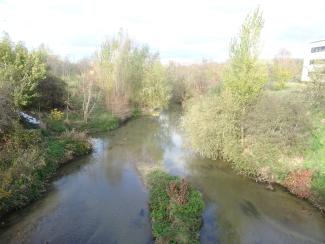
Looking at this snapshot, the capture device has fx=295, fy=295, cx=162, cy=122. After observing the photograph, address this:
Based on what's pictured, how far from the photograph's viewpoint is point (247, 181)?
2156 centimetres

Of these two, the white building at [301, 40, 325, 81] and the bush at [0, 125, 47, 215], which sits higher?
the white building at [301, 40, 325, 81]

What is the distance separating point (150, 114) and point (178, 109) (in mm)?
7468

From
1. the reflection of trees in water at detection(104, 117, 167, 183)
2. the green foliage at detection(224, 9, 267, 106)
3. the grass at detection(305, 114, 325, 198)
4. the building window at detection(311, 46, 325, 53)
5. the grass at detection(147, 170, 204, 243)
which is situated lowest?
the reflection of trees in water at detection(104, 117, 167, 183)

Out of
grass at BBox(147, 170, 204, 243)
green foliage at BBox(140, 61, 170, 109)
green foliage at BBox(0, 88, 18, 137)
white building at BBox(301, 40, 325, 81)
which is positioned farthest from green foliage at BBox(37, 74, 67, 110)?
white building at BBox(301, 40, 325, 81)

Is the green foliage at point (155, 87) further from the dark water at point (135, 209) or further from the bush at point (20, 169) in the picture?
the bush at point (20, 169)

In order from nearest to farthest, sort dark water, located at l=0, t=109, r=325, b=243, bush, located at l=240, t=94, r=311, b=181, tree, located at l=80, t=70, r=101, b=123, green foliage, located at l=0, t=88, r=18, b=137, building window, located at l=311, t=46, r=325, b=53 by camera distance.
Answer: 1. dark water, located at l=0, t=109, r=325, b=243
2. green foliage, located at l=0, t=88, r=18, b=137
3. bush, located at l=240, t=94, r=311, b=181
4. tree, located at l=80, t=70, r=101, b=123
5. building window, located at l=311, t=46, r=325, b=53

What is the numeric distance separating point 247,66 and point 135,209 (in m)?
13.9

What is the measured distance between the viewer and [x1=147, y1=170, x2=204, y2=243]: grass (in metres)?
13.5

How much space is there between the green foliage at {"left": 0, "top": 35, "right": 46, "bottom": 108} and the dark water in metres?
8.24

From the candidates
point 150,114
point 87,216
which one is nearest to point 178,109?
point 150,114

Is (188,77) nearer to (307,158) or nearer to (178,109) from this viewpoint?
(178,109)

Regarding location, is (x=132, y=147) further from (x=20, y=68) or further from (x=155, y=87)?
(x=155, y=87)

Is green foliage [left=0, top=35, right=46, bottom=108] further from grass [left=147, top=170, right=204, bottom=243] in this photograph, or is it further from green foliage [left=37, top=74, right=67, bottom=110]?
grass [left=147, top=170, right=204, bottom=243]

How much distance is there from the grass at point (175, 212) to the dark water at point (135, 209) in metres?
0.69
